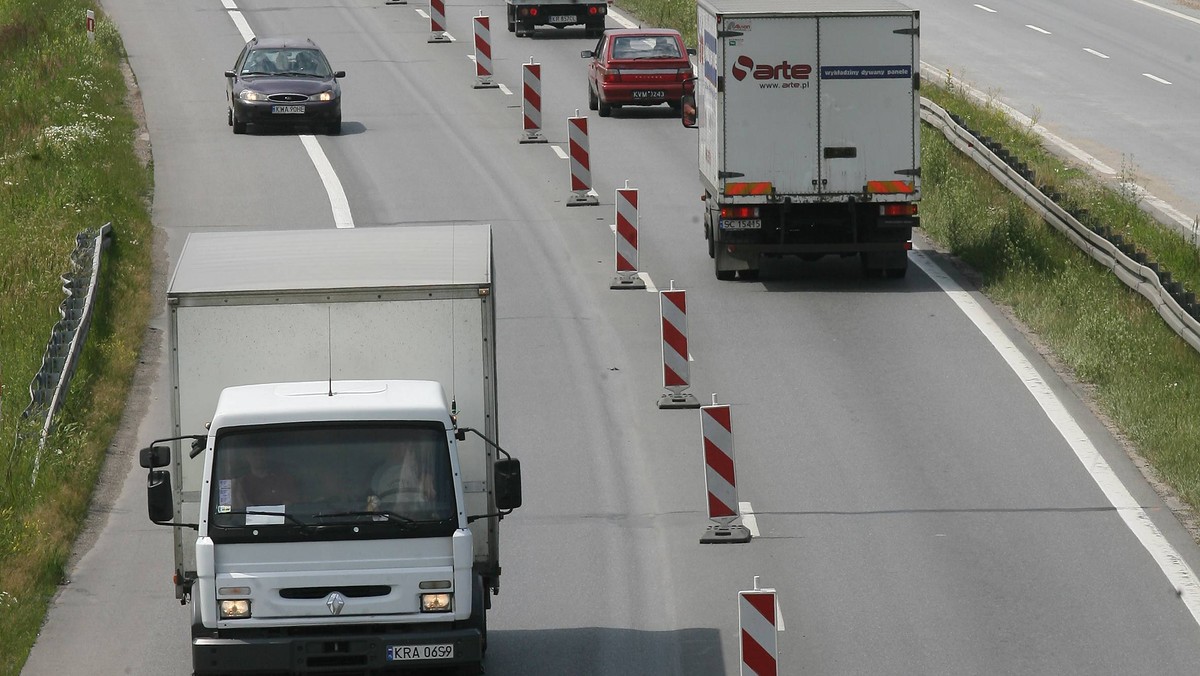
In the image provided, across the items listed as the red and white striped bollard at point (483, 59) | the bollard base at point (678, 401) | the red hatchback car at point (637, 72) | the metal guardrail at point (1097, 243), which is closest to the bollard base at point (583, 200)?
the metal guardrail at point (1097, 243)

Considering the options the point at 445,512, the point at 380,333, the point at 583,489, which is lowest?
the point at 583,489

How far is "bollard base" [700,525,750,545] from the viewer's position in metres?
14.2

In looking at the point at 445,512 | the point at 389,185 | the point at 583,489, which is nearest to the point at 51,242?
the point at 389,185

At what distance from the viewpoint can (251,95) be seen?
32.1 m

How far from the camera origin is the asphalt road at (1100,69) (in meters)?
32.6

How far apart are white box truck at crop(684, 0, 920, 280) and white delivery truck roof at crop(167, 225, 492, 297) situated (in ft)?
33.3

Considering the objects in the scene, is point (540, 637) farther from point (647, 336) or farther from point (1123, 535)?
point (647, 336)

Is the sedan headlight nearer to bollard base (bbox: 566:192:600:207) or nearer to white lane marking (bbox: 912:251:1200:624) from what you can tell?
bollard base (bbox: 566:192:600:207)

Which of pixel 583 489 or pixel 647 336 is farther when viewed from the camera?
pixel 647 336

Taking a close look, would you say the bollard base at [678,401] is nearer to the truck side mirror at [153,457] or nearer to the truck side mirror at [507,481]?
the truck side mirror at [507,481]

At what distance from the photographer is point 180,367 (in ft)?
36.5

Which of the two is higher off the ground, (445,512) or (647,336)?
(445,512)

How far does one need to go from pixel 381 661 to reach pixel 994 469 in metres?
7.27

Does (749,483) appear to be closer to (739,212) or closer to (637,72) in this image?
(739,212)
